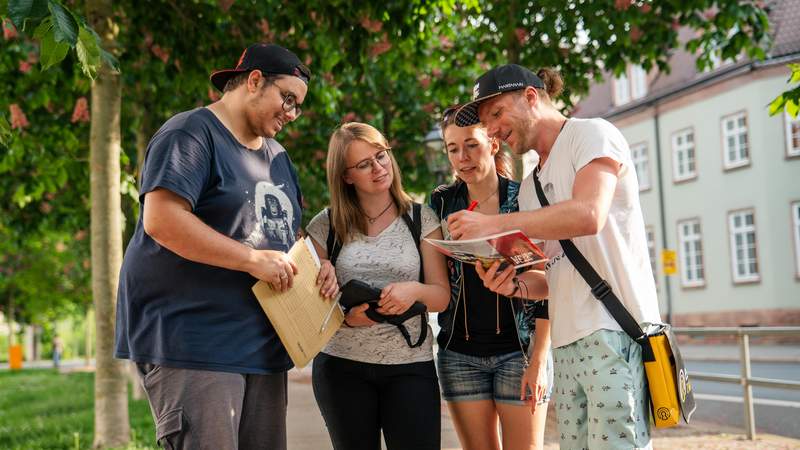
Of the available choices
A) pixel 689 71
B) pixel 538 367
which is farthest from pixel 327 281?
pixel 689 71

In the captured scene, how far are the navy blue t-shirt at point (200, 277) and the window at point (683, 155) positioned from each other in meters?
30.2

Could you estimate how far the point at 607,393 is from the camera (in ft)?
9.59

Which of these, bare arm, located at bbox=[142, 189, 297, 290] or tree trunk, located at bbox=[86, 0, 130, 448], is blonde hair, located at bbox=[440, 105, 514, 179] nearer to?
bare arm, located at bbox=[142, 189, 297, 290]

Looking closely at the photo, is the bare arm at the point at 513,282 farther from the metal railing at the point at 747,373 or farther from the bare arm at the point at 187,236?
the metal railing at the point at 747,373

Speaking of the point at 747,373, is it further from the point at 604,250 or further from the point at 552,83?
the point at 604,250

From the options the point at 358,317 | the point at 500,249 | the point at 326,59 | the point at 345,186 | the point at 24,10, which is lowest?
the point at 358,317

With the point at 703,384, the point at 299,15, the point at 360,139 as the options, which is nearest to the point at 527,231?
the point at 360,139

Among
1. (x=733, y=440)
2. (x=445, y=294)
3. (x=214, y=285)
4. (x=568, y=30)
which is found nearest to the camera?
(x=214, y=285)

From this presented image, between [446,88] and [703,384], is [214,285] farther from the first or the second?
[703,384]

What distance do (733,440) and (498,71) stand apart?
656cm

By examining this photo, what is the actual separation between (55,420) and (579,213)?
10.7m

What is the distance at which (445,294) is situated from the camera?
3.85m

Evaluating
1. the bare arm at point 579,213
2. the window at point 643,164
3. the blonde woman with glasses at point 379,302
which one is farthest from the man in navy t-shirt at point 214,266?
the window at point 643,164

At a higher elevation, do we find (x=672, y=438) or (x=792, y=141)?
(x=792, y=141)
